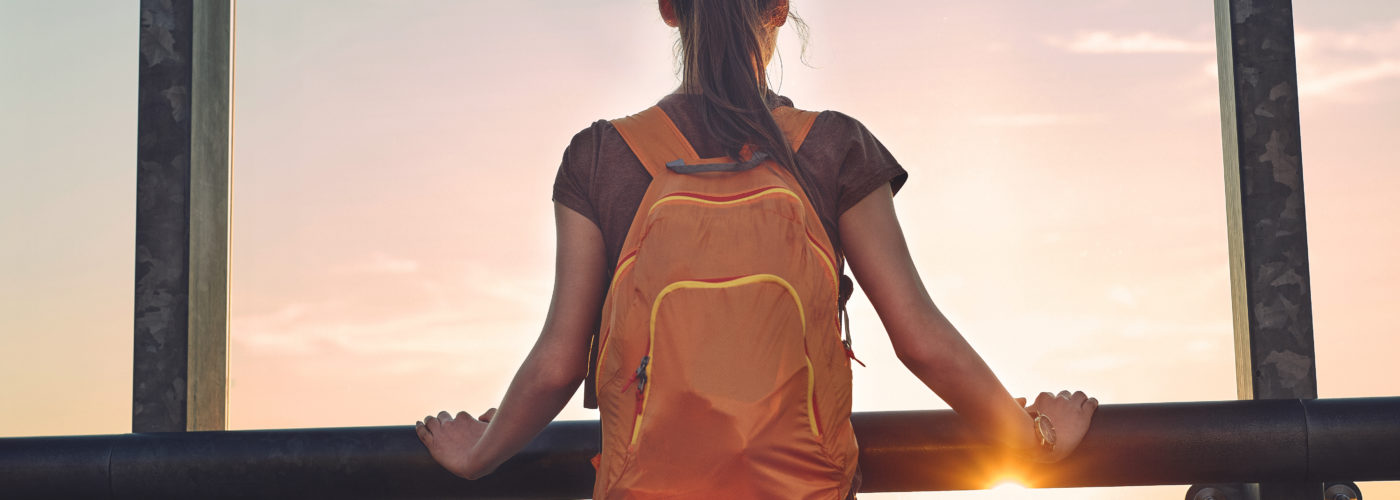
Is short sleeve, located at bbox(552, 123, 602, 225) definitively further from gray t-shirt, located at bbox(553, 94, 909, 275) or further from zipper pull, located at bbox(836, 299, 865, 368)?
zipper pull, located at bbox(836, 299, 865, 368)

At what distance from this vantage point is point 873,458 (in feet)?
5.95

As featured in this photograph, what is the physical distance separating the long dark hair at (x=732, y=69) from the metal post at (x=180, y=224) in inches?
55.7

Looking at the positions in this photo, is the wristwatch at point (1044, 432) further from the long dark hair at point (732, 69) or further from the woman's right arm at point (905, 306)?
the long dark hair at point (732, 69)

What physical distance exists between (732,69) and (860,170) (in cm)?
26

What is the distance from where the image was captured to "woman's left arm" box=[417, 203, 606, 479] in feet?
5.25

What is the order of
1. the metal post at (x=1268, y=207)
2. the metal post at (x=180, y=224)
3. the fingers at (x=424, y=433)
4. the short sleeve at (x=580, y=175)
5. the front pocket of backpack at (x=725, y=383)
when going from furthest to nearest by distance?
the metal post at (x=180, y=224) → the metal post at (x=1268, y=207) → the fingers at (x=424, y=433) → the short sleeve at (x=580, y=175) → the front pocket of backpack at (x=725, y=383)

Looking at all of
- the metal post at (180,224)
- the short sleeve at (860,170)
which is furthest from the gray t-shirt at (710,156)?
the metal post at (180,224)

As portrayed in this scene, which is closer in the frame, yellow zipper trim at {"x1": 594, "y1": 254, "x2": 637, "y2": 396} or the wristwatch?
yellow zipper trim at {"x1": 594, "y1": 254, "x2": 637, "y2": 396}

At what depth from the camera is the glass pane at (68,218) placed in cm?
287

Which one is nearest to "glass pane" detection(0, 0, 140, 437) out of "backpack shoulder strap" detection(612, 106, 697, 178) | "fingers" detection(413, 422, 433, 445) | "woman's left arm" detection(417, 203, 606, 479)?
"fingers" detection(413, 422, 433, 445)

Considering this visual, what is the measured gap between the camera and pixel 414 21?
9.86 feet

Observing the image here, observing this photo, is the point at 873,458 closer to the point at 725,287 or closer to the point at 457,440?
the point at 725,287

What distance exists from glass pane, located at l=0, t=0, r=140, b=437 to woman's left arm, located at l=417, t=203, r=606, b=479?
5.71 ft

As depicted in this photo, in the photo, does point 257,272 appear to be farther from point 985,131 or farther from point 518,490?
point 985,131
